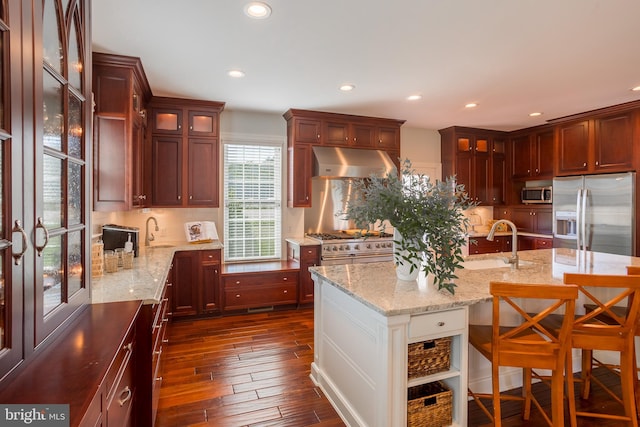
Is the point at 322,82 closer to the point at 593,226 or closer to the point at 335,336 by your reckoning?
the point at 335,336

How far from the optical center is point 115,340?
4.55 feet

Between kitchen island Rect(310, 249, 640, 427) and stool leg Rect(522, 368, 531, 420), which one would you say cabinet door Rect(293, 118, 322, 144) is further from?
stool leg Rect(522, 368, 531, 420)

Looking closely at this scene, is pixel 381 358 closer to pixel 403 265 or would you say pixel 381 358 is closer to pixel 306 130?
pixel 403 265

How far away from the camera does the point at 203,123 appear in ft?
14.2

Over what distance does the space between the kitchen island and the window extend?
247 cm

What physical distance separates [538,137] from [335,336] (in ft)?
17.3

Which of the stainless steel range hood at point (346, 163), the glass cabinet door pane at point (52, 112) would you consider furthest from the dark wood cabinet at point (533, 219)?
the glass cabinet door pane at point (52, 112)

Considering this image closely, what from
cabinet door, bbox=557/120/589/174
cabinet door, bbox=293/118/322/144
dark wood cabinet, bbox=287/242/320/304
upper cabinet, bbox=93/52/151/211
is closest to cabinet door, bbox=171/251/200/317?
upper cabinet, bbox=93/52/151/211

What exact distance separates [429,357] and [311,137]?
137 inches

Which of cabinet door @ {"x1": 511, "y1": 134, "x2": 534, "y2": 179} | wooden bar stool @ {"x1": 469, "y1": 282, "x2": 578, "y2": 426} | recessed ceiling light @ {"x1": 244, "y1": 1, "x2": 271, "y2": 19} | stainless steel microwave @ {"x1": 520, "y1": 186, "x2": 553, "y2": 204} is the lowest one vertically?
wooden bar stool @ {"x1": 469, "y1": 282, "x2": 578, "y2": 426}

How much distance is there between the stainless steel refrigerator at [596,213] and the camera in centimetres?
423

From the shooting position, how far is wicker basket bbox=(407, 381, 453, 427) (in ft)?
5.98

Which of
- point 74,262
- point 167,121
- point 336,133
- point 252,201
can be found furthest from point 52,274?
point 336,133

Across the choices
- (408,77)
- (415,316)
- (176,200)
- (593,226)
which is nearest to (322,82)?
(408,77)
